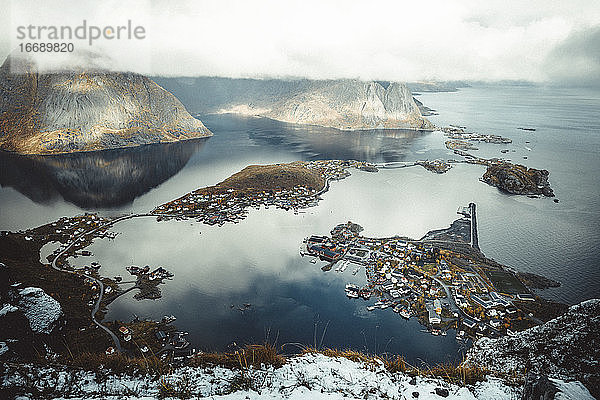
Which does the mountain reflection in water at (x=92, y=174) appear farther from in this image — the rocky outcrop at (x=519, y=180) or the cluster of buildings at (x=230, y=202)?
the rocky outcrop at (x=519, y=180)

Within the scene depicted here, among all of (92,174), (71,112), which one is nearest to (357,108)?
(71,112)

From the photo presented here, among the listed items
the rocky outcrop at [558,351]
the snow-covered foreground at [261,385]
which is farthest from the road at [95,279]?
the rocky outcrop at [558,351]

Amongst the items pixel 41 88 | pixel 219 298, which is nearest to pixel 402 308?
pixel 219 298

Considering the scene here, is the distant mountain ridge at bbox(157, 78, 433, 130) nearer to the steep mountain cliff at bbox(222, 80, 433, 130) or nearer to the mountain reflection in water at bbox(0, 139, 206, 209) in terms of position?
the steep mountain cliff at bbox(222, 80, 433, 130)

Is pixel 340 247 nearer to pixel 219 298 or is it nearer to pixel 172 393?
pixel 219 298

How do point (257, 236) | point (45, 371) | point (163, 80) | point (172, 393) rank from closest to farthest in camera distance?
point (172, 393) < point (45, 371) < point (257, 236) < point (163, 80)

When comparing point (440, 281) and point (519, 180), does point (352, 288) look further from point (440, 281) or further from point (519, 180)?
point (519, 180)

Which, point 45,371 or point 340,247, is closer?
point 45,371
